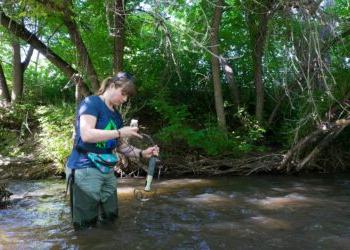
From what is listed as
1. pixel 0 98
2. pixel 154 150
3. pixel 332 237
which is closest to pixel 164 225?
pixel 154 150

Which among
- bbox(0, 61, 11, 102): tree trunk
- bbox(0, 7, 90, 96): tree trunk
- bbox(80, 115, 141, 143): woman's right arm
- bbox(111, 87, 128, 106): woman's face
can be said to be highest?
bbox(0, 7, 90, 96): tree trunk

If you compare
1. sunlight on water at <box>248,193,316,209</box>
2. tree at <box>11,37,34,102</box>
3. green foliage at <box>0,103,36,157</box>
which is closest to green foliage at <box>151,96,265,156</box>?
sunlight on water at <box>248,193,316,209</box>

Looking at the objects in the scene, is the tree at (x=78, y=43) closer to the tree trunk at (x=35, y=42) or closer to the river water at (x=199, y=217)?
the tree trunk at (x=35, y=42)

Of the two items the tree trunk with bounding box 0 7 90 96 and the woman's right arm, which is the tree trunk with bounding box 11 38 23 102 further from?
the woman's right arm

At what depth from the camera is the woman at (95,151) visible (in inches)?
185

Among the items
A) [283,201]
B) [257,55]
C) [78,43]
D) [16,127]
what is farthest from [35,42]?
[283,201]

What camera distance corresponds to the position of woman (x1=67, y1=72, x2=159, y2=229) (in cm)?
470

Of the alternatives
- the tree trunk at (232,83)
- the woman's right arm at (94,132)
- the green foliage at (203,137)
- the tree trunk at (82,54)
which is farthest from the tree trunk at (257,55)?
the woman's right arm at (94,132)

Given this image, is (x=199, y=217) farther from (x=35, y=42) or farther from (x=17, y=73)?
(x=17, y=73)

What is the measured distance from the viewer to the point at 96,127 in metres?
4.75

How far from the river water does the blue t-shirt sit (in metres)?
0.85

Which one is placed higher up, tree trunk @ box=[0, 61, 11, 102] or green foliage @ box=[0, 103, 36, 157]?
tree trunk @ box=[0, 61, 11, 102]

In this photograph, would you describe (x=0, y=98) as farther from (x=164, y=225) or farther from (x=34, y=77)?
(x=164, y=225)

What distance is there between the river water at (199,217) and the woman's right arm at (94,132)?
1.18 metres
